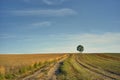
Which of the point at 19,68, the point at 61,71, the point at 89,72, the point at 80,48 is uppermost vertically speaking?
the point at 80,48

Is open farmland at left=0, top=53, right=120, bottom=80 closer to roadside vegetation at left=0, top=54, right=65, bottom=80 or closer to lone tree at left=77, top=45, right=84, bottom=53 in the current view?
roadside vegetation at left=0, top=54, right=65, bottom=80

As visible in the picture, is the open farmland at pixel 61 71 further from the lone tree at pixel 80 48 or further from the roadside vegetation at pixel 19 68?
the lone tree at pixel 80 48

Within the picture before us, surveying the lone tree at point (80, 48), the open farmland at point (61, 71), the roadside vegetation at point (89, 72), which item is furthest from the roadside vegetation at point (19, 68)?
the lone tree at point (80, 48)

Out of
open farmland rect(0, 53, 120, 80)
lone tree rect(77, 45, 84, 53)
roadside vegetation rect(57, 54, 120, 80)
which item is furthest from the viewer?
lone tree rect(77, 45, 84, 53)

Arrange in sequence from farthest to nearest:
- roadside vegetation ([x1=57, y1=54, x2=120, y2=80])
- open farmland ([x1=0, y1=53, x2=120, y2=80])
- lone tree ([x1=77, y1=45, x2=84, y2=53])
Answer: lone tree ([x1=77, y1=45, x2=84, y2=53]), open farmland ([x1=0, y1=53, x2=120, y2=80]), roadside vegetation ([x1=57, y1=54, x2=120, y2=80])

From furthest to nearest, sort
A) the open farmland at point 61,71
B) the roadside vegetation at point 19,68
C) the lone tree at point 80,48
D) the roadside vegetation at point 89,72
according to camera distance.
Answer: the lone tree at point 80,48
the roadside vegetation at point 19,68
the open farmland at point 61,71
the roadside vegetation at point 89,72

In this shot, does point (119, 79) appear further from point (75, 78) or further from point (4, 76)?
point (4, 76)

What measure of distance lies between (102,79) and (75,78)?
2249mm

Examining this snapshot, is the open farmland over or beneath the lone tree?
beneath

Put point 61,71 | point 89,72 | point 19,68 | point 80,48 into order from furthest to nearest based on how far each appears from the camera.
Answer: point 80,48 < point 19,68 < point 61,71 < point 89,72

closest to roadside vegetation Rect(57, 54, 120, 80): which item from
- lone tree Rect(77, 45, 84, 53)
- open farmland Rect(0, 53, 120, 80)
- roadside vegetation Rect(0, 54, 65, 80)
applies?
open farmland Rect(0, 53, 120, 80)

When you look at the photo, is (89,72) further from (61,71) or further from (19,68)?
(19,68)

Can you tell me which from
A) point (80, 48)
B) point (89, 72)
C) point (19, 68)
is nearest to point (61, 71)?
point (89, 72)

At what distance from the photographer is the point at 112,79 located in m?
25.4
